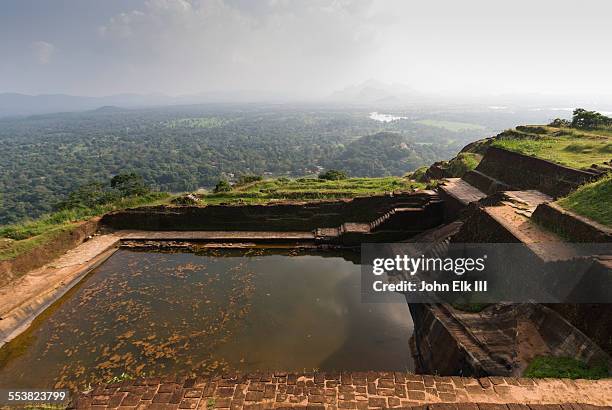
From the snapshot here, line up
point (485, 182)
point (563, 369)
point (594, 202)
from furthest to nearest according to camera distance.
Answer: point (485, 182) < point (594, 202) < point (563, 369)

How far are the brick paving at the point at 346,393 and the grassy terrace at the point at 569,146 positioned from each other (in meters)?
9.99

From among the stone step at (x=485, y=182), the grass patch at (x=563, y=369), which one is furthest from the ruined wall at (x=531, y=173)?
the grass patch at (x=563, y=369)

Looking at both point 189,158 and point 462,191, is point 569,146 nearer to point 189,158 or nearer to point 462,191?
point 462,191

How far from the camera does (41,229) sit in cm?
1470

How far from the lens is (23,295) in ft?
35.9

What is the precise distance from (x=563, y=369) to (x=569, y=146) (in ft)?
43.0

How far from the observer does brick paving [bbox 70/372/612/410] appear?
483cm

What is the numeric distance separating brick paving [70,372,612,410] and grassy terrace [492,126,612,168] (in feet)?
32.8

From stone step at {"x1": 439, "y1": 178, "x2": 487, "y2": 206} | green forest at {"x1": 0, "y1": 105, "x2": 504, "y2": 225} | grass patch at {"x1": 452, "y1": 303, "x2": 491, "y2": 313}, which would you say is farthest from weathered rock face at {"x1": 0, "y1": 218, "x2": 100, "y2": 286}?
green forest at {"x1": 0, "y1": 105, "x2": 504, "y2": 225}

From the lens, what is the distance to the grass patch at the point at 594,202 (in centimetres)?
761

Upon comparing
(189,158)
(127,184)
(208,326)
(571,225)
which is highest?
(571,225)

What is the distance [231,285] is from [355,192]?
373 inches

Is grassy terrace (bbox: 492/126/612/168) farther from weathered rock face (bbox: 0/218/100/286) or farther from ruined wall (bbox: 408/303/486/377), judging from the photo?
weathered rock face (bbox: 0/218/100/286)

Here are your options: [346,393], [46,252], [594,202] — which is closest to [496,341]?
[346,393]
